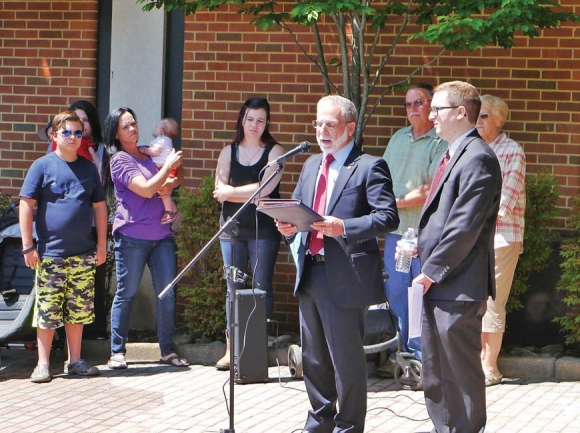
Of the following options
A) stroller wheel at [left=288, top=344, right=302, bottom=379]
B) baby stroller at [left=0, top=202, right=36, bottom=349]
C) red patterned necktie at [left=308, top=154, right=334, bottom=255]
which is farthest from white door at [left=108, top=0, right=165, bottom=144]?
red patterned necktie at [left=308, top=154, right=334, bottom=255]

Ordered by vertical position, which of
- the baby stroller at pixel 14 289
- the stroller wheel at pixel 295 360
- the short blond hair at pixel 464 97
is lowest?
the stroller wheel at pixel 295 360

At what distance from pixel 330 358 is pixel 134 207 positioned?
9.87 feet

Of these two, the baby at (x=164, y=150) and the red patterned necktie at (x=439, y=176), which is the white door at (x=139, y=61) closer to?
the baby at (x=164, y=150)

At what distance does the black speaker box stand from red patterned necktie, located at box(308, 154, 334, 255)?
177 centimetres

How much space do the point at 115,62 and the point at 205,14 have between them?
3.52ft

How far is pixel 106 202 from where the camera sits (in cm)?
914

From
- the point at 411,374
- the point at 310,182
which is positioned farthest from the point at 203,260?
the point at 310,182

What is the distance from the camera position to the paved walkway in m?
6.83

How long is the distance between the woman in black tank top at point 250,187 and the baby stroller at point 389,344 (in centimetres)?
84

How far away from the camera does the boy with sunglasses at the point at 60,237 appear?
27.1 feet

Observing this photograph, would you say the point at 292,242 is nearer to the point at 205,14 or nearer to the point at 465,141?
the point at 465,141

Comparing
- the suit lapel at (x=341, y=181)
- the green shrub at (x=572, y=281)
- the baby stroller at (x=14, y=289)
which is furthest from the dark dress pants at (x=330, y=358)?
the baby stroller at (x=14, y=289)

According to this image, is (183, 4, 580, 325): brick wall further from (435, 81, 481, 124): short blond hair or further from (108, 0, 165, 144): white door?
(435, 81, 481, 124): short blond hair

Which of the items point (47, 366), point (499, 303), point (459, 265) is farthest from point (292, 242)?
point (47, 366)
